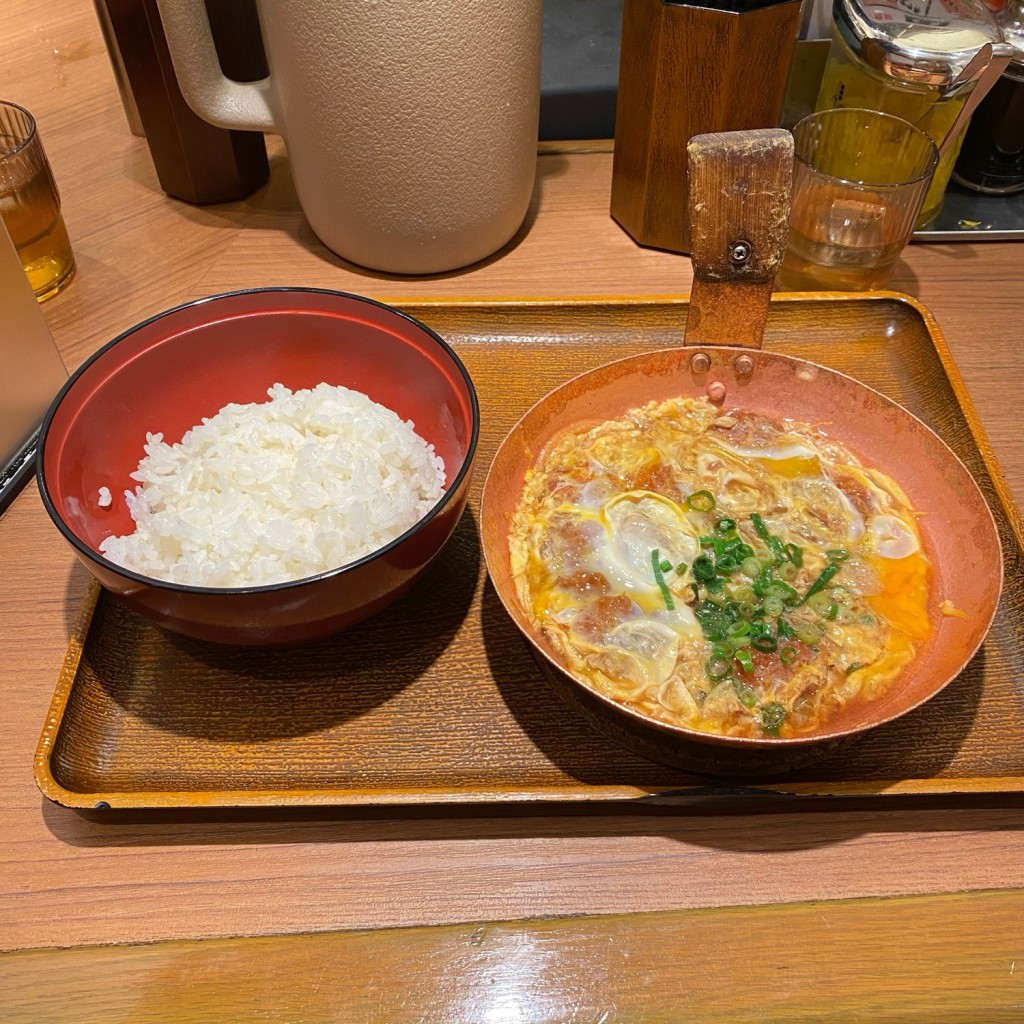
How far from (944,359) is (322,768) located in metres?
1.33

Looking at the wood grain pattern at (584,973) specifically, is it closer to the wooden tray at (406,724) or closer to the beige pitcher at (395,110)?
the wooden tray at (406,724)

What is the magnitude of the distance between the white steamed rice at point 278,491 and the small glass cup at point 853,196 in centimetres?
99

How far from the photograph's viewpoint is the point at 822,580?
4.13 ft

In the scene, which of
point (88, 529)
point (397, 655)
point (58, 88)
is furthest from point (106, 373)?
point (58, 88)

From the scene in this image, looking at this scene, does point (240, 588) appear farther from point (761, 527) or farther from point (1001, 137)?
point (1001, 137)

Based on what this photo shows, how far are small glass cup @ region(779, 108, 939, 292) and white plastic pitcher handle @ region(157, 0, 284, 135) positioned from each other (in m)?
1.11

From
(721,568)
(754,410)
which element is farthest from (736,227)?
(721,568)

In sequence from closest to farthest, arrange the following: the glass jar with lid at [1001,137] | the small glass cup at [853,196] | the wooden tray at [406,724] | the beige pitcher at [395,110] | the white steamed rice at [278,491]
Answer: the wooden tray at [406,724] < the white steamed rice at [278,491] < the beige pitcher at [395,110] < the small glass cup at [853,196] < the glass jar with lid at [1001,137]

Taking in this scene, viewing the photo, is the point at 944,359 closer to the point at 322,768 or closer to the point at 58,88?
the point at 322,768

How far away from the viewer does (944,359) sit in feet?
5.42

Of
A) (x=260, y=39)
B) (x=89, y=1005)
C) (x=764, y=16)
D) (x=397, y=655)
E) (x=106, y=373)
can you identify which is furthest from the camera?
(x=260, y=39)

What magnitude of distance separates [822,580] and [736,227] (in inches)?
22.4

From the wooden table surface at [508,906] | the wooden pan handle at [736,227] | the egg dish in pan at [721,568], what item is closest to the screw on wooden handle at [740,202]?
the wooden pan handle at [736,227]

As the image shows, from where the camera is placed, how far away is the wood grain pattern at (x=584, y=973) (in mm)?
987
